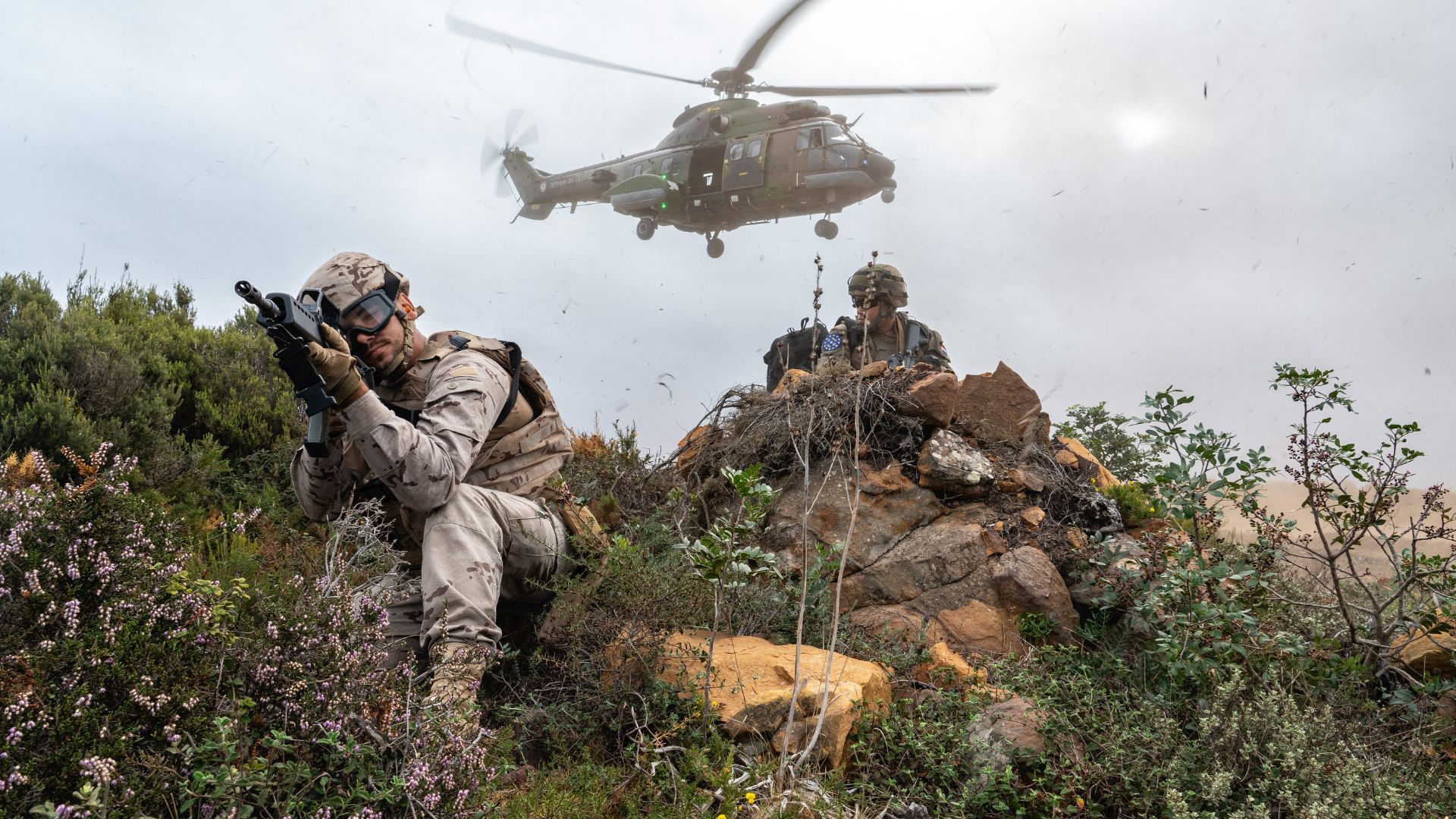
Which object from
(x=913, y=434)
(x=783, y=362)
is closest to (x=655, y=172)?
(x=783, y=362)

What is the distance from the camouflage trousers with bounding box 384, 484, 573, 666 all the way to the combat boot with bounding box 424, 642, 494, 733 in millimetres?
64

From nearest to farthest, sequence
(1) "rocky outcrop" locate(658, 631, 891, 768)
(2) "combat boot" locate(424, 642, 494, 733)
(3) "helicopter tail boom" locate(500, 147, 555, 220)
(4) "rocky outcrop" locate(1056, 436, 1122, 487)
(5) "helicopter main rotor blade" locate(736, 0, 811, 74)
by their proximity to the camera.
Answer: (2) "combat boot" locate(424, 642, 494, 733)
(1) "rocky outcrop" locate(658, 631, 891, 768)
(4) "rocky outcrop" locate(1056, 436, 1122, 487)
(5) "helicopter main rotor blade" locate(736, 0, 811, 74)
(3) "helicopter tail boom" locate(500, 147, 555, 220)

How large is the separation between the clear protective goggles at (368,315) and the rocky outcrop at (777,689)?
1.88 m

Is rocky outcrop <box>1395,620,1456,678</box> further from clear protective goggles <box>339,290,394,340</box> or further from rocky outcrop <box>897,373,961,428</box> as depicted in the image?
clear protective goggles <box>339,290,394,340</box>

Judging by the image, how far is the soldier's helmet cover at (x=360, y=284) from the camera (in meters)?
4.01

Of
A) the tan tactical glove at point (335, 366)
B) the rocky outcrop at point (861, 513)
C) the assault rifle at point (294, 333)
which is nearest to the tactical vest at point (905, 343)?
the rocky outcrop at point (861, 513)

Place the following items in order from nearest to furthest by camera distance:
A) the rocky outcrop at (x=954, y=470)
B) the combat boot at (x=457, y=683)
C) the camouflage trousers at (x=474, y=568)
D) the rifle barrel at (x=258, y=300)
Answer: the combat boot at (x=457, y=683)
the rifle barrel at (x=258, y=300)
the camouflage trousers at (x=474, y=568)
the rocky outcrop at (x=954, y=470)

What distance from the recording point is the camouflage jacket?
8.09 metres

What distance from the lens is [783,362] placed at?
875cm

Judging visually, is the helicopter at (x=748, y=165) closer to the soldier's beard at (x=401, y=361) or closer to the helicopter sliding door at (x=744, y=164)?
the helicopter sliding door at (x=744, y=164)

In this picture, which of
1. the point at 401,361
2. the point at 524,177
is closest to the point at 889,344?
the point at 401,361

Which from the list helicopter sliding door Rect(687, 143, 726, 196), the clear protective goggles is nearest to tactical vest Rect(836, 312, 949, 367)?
the clear protective goggles

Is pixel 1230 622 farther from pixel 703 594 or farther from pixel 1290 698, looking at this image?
pixel 703 594

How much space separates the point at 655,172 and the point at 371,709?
15694 mm
